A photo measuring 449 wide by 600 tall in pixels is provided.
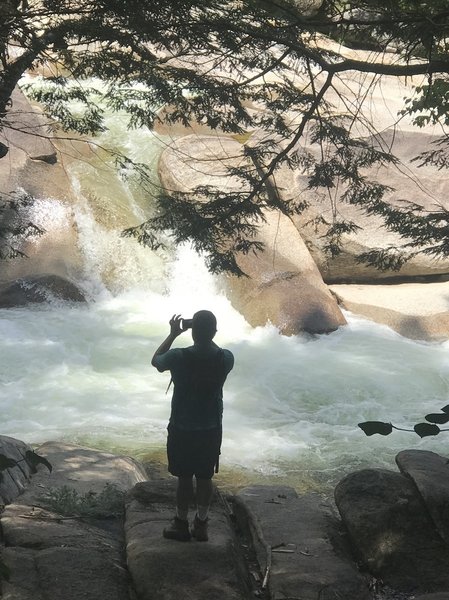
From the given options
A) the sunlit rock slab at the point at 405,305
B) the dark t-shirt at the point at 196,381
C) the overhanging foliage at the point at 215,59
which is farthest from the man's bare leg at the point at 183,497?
the sunlit rock slab at the point at 405,305

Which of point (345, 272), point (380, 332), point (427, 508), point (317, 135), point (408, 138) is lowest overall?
point (427, 508)

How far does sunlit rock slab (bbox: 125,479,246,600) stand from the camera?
385cm

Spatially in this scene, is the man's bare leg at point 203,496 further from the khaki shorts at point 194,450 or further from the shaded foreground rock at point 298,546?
the shaded foreground rock at point 298,546

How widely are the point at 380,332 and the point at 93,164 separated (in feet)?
21.4

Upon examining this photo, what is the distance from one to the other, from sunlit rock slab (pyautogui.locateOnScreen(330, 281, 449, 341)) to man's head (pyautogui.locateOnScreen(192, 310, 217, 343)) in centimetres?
909

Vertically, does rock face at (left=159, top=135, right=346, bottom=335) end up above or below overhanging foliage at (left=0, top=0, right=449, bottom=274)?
below

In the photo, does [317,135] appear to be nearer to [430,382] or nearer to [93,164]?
[430,382]

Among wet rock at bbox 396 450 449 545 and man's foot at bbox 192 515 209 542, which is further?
wet rock at bbox 396 450 449 545

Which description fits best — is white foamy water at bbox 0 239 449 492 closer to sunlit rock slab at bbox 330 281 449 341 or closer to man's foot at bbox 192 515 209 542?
sunlit rock slab at bbox 330 281 449 341

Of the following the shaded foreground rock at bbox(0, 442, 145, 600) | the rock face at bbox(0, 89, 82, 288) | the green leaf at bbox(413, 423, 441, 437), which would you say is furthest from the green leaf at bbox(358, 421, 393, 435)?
the rock face at bbox(0, 89, 82, 288)

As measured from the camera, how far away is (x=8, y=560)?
388 centimetres

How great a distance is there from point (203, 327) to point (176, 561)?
1.25m

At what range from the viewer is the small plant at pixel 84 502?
5043mm

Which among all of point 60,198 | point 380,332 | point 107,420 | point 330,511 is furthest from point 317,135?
point 60,198
